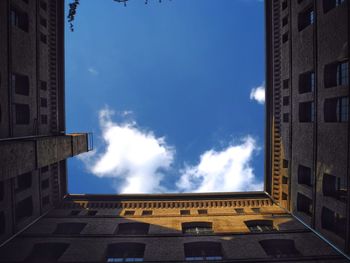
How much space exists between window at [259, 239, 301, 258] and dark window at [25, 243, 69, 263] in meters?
13.7

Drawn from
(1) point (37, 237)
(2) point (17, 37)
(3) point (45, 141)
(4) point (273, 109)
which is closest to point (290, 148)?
(4) point (273, 109)

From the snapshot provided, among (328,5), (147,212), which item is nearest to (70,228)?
(147,212)

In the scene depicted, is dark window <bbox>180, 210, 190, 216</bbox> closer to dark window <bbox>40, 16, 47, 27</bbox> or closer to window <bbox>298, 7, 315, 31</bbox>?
window <bbox>298, 7, 315, 31</bbox>

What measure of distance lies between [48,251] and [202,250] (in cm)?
1055

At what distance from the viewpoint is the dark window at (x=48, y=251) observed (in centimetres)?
1869

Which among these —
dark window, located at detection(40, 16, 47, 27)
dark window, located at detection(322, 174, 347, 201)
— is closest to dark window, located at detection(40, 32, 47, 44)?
dark window, located at detection(40, 16, 47, 27)

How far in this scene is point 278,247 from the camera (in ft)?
63.9

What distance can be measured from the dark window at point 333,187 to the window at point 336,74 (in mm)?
5917

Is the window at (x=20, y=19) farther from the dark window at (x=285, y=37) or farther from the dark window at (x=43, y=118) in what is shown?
the dark window at (x=285, y=37)

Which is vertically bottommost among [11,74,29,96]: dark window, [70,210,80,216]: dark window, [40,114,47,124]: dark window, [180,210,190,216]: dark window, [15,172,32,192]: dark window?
[180,210,190,216]: dark window

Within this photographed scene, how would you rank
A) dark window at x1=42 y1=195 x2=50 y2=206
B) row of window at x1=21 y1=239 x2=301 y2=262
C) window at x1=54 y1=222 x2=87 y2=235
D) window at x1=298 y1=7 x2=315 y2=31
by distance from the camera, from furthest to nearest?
dark window at x1=42 y1=195 x2=50 y2=206, window at x1=54 y1=222 x2=87 y2=235, window at x1=298 y1=7 x2=315 y2=31, row of window at x1=21 y1=239 x2=301 y2=262

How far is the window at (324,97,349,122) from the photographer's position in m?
16.7

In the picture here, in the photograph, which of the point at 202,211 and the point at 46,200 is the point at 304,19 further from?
the point at 46,200

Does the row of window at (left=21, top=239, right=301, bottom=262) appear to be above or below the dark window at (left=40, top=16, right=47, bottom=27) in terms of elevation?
below
